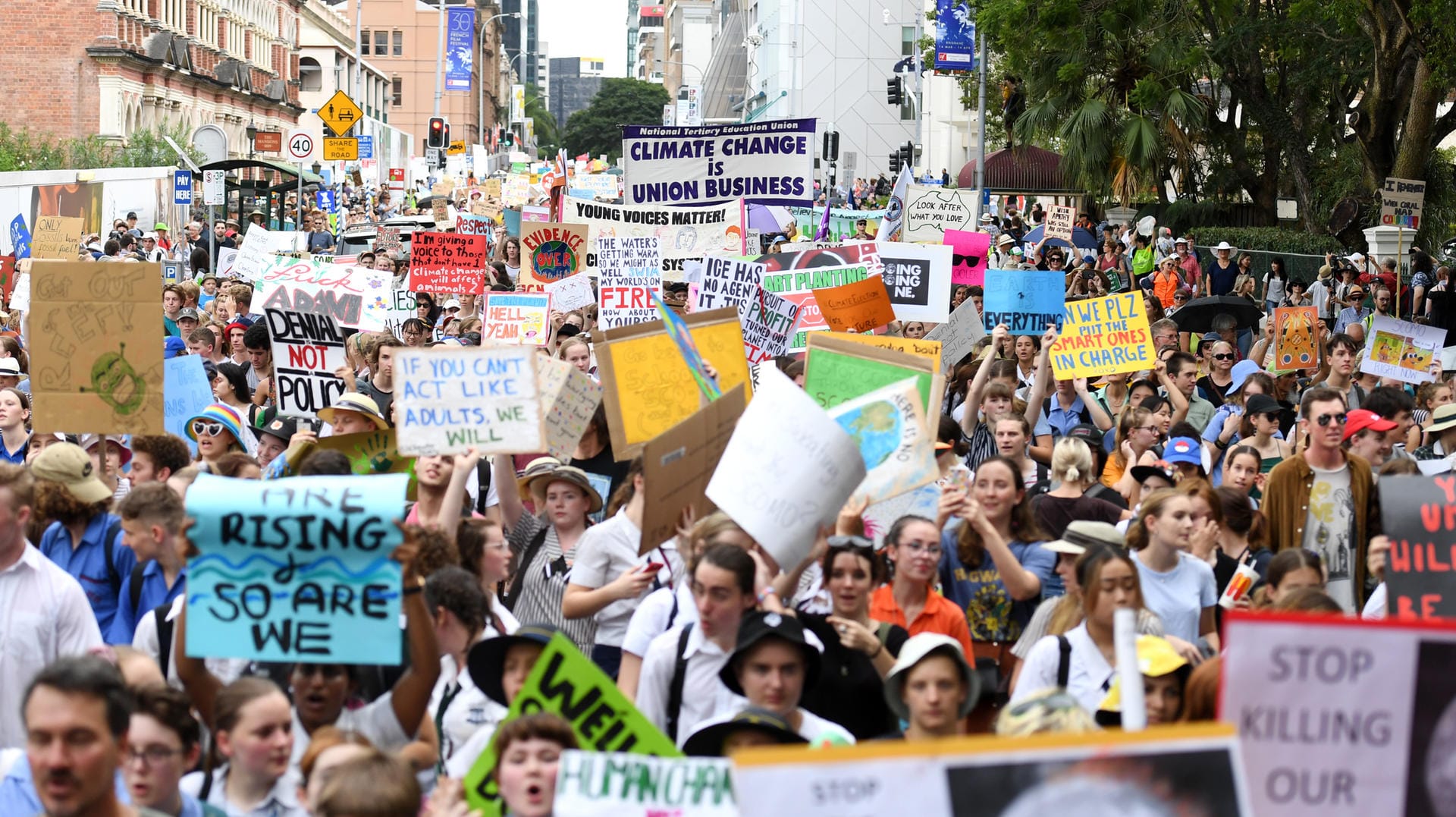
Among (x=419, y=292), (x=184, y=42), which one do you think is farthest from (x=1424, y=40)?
(x=184, y=42)

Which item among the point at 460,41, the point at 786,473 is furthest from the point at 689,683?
the point at 460,41

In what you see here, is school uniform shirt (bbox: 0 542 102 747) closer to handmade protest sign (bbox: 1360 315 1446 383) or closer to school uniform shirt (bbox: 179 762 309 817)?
school uniform shirt (bbox: 179 762 309 817)

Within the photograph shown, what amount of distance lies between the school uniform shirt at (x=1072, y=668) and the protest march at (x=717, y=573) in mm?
15

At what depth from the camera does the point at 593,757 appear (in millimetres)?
3756

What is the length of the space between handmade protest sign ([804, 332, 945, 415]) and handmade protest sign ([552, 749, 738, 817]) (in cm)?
351

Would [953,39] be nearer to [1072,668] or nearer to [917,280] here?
[917,280]

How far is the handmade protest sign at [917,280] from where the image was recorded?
13.2 m

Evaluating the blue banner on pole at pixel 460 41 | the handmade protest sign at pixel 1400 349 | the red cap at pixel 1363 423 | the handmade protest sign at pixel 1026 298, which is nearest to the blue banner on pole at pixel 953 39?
the handmade protest sign at pixel 1026 298

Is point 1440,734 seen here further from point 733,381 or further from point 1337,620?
point 733,381

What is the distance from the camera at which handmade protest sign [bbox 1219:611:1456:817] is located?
3.34 meters

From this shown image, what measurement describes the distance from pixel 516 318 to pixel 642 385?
4.76 m

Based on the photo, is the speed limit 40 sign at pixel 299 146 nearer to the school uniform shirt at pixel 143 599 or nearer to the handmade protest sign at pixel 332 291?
the handmade protest sign at pixel 332 291

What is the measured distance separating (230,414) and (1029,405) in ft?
15.1

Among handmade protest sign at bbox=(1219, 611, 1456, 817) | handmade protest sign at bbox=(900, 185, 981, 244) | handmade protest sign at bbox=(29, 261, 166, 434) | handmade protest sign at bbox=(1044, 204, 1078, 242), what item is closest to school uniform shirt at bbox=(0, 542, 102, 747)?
handmade protest sign at bbox=(29, 261, 166, 434)
